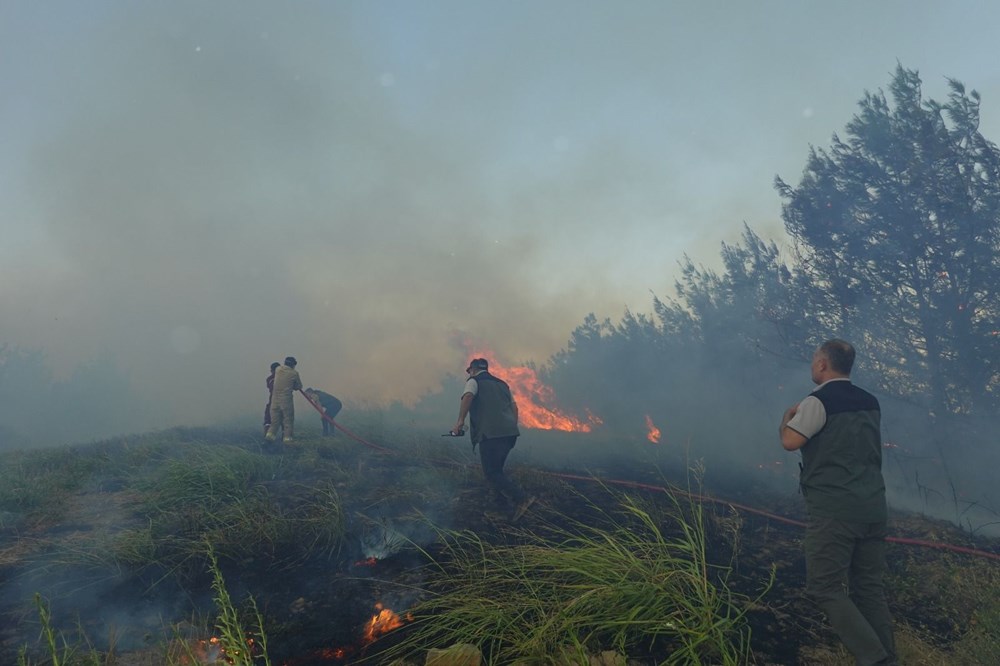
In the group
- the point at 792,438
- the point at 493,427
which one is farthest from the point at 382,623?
the point at 792,438

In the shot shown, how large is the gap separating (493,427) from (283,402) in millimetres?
5892

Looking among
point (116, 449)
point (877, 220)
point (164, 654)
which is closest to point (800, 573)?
point (164, 654)

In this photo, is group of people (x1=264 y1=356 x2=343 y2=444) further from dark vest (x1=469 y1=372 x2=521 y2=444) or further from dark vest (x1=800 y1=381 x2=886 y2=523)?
dark vest (x1=800 y1=381 x2=886 y2=523)

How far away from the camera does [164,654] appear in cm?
287

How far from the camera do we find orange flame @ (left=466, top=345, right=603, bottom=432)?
24.8 metres

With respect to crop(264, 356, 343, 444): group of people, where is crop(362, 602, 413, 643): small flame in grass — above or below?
below

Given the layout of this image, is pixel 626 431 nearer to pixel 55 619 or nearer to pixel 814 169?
pixel 814 169

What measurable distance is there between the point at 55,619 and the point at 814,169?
15245mm

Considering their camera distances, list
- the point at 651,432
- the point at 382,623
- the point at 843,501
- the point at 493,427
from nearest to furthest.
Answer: the point at 843,501
the point at 382,623
the point at 493,427
the point at 651,432

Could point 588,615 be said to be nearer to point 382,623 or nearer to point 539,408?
point 382,623

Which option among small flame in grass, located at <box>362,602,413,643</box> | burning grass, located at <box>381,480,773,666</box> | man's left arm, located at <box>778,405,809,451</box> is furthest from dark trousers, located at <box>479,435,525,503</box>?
man's left arm, located at <box>778,405,809,451</box>

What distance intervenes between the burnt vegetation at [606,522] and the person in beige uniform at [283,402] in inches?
27.3

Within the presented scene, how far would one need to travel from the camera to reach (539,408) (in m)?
26.7

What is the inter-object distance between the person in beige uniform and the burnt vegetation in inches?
27.3
